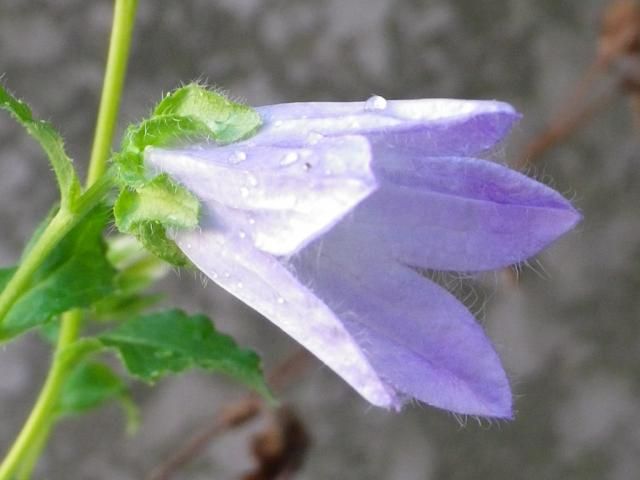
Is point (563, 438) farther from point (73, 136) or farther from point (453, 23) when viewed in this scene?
point (73, 136)

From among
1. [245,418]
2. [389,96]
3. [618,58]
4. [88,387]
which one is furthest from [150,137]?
[389,96]

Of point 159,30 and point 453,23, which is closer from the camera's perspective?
point 159,30

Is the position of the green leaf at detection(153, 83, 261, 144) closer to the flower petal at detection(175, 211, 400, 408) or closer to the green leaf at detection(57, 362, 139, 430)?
the flower petal at detection(175, 211, 400, 408)

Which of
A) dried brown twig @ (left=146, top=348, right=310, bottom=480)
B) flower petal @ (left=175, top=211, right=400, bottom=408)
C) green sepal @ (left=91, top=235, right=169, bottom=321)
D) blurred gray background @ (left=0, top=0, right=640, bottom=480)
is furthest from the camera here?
blurred gray background @ (left=0, top=0, right=640, bottom=480)

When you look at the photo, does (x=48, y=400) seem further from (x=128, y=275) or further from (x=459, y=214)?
(x=459, y=214)

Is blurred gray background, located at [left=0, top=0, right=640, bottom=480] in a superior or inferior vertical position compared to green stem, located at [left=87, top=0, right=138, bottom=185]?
inferior

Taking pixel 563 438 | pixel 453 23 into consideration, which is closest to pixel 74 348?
pixel 453 23

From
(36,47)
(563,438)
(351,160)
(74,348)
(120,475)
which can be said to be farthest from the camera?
(563,438)

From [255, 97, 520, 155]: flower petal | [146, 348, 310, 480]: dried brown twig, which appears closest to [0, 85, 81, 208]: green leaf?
[255, 97, 520, 155]: flower petal

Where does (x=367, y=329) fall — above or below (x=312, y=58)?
above
